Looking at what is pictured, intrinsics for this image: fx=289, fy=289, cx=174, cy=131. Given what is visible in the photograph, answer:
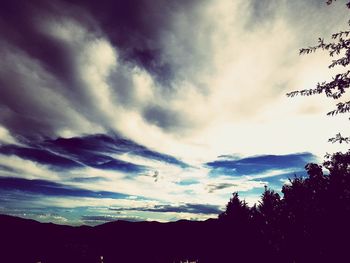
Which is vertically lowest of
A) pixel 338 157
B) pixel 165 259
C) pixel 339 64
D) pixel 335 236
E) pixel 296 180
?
pixel 165 259

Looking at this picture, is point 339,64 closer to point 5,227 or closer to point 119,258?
point 119,258

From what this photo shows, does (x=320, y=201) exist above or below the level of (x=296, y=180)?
below

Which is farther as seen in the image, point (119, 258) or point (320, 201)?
point (119, 258)

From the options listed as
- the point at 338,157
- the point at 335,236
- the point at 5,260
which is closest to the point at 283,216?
the point at 335,236

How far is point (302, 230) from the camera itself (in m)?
22.3

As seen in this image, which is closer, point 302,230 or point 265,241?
point 265,241

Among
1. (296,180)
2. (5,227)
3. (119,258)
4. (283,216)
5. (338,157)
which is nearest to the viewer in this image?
(338,157)

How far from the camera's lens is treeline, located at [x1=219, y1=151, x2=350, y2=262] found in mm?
15930

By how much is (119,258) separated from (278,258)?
11671mm

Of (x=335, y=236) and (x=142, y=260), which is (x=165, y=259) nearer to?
(x=142, y=260)

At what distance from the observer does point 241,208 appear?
21828 mm

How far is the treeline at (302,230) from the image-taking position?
52.3 ft

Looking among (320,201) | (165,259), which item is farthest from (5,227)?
(320,201)

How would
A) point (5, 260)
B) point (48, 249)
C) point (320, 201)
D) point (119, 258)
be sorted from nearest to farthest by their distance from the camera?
point (48, 249)
point (5, 260)
point (320, 201)
point (119, 258)
